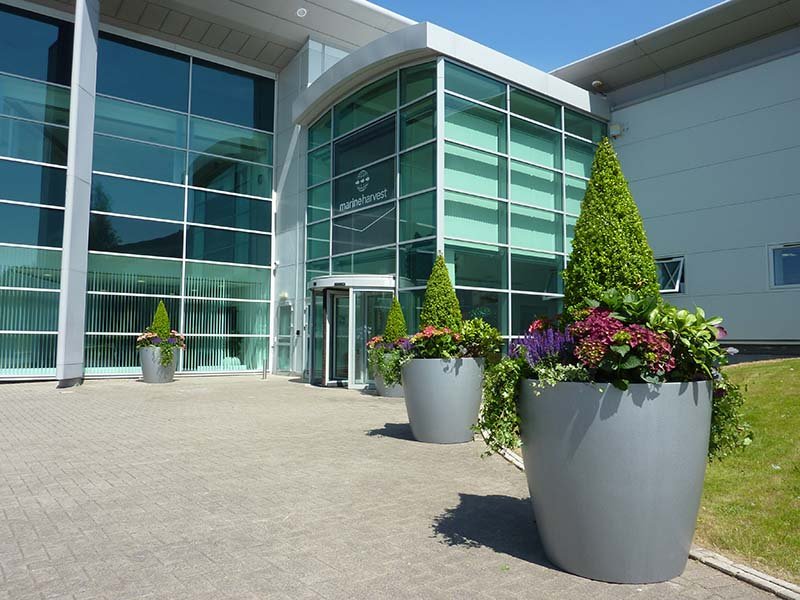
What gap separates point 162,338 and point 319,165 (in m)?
7.17

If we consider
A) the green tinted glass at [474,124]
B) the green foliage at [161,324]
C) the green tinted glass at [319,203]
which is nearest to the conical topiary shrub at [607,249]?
the green tinted glass at [474,124]

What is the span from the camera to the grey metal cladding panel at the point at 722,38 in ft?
50.5

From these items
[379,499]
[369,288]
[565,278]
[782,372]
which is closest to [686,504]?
[565,278]

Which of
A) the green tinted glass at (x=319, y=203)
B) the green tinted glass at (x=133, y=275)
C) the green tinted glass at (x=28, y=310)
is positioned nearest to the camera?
the green tinted glass at (x=28, y=310)

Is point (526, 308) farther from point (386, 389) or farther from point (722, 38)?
point (722, 38)

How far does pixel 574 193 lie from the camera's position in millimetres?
18078

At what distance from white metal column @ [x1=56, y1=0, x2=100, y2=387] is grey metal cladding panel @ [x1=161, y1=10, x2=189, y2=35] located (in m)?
2.89

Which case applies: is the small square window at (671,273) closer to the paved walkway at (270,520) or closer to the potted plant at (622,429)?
the paved walkway at (270,520)

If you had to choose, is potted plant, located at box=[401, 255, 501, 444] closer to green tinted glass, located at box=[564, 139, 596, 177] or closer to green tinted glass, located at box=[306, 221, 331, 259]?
green tinted glass, located at box=[306, 221, 331, 259]

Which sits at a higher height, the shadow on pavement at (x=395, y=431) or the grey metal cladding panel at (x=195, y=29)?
the grey metal cladding panel at (x=195, y=29)

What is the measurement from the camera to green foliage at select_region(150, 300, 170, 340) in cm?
1731

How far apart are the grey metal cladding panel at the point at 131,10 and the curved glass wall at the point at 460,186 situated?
6820mm

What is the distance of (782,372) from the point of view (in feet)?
31.8

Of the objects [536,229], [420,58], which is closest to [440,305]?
[536,229]
